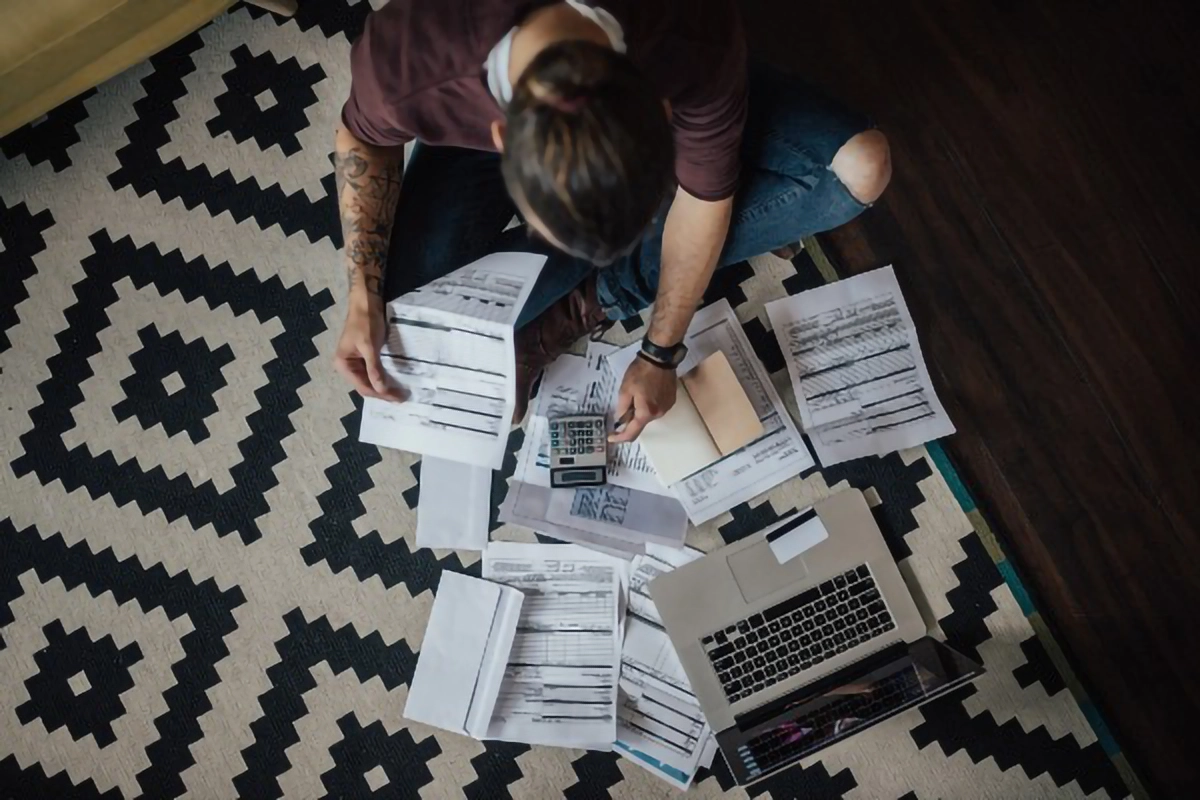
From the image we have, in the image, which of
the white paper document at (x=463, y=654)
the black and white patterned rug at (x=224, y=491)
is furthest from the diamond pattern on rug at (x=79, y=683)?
the white paper document at (x=463, y=654)

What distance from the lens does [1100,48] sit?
54.3 inches

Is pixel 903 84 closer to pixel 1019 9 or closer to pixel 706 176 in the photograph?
pixel 1019 9

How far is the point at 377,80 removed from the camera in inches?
35.6

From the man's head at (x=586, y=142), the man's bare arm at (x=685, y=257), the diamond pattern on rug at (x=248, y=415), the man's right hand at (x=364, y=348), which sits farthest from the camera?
the diamond pattern on rug at (x=248, y=415)

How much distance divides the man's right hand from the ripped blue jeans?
0.05 metres

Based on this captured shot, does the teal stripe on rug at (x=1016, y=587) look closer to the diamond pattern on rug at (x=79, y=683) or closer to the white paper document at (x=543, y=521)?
the white paper document at (x=543, y=521)

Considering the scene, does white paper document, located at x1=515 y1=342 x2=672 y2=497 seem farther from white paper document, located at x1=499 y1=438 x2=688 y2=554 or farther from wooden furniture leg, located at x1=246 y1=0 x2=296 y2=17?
wooden furniture leg, located at x1=246 y1=0 x2=296 y2=17

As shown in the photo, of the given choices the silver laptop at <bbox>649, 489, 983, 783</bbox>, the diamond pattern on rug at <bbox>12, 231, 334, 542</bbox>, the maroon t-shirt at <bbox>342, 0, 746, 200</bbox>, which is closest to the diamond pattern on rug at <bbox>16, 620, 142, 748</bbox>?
the diamond pattern on rug at <bbox>12, 231, 334, 542</bbox>

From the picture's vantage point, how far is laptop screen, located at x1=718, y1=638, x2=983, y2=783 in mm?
1201

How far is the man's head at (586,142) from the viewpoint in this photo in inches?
25.9

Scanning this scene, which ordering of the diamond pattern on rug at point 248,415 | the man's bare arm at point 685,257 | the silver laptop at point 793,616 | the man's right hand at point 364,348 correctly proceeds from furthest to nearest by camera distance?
1. the diamond pattern on rug at point 248,415
2. the silver laptop at point 793,616
3. the man's right hand at point 364,348
4. the man's bare arm at point 685,257

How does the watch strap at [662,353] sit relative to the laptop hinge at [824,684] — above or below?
above

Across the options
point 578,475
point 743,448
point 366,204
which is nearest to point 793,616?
point 743,448

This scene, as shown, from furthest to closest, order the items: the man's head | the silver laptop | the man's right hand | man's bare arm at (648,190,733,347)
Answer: the silver laptop < the man's right hand < man's bare arm at (648,190,733,347) < the man's head
